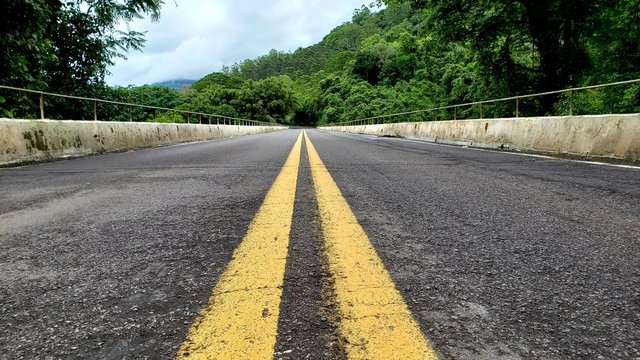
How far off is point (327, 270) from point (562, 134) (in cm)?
823

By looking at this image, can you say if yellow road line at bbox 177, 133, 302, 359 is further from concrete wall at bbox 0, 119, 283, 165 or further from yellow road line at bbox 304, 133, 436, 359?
concrete wall at bbox 0, 119, 283, 165

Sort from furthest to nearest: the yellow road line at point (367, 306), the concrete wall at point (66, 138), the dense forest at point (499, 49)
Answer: the dense forest at point (499, 49), the concrete wall at point (66, 138), the yellow road line at point (367, 306)

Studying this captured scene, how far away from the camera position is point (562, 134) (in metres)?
8.20

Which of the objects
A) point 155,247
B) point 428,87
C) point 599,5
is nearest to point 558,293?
point 155,247

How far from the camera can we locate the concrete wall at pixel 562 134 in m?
6.71

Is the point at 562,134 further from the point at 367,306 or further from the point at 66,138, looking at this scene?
the point at 66,138

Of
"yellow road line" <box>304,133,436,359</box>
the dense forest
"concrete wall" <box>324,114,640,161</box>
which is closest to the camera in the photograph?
"yellow road line" <box>304,133,436,359</box>

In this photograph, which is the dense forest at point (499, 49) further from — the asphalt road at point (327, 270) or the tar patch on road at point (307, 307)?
the tar patch on road at point (307, 307)

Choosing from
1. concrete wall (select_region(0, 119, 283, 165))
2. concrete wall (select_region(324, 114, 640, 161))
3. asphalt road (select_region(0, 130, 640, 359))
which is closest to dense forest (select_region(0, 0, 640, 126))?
concrete wall (select_region(0, 119, 283, 165))

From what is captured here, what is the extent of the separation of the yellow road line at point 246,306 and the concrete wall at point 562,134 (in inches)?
271

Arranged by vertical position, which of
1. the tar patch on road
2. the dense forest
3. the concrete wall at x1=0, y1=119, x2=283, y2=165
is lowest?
the tar patch on road

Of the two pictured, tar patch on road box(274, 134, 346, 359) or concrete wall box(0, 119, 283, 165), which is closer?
tar patch on road box(274, 134, 346, 359)

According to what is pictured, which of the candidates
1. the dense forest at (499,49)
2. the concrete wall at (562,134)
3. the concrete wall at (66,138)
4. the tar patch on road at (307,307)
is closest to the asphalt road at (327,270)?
the tar patch on road at (307,307)

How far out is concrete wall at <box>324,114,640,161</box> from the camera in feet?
22.0
